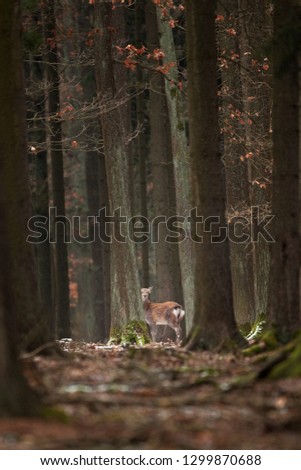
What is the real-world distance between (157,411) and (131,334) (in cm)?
1446

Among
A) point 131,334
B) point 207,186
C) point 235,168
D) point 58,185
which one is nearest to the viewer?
point 207,186

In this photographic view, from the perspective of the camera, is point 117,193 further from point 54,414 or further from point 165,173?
point 54,414

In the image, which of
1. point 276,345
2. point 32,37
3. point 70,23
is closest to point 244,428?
point 276,345

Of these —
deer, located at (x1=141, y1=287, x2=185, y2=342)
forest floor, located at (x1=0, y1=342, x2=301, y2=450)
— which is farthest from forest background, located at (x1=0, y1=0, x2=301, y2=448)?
deer, located at (x1=141, y1=287, x2=185, y2=342)

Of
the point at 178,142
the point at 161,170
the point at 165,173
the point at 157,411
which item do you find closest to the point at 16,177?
the point at 157,411

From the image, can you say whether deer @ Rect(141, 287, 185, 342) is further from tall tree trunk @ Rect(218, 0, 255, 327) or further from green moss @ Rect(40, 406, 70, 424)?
green moss @ Rect(40, 406, 70, 424)

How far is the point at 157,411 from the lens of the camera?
9.00 metres

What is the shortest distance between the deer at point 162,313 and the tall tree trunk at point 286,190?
45.6 ft

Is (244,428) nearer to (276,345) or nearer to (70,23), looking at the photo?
(276,345)

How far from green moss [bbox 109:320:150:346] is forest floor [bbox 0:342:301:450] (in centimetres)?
1134

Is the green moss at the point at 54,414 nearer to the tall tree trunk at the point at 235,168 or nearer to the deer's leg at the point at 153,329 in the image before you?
the tall tree trunk at the point at 235,168

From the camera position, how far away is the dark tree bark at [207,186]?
1534cm

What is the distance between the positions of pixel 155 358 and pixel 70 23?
2139 centimetres

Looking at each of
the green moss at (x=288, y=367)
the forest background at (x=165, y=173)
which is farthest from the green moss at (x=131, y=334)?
the green moss at (x=288, y=367)
